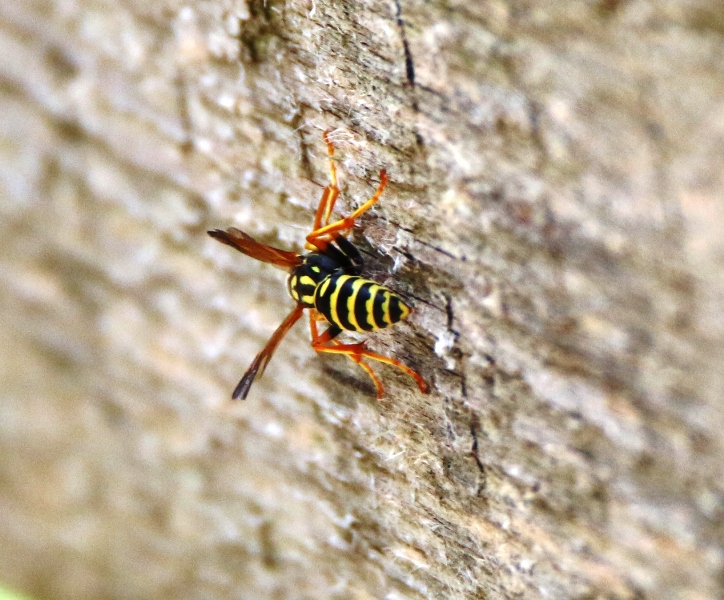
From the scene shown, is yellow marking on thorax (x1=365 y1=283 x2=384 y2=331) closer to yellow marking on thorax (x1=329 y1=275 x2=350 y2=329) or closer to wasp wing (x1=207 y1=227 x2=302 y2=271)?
yellow marking on thorax (x1=329 y1=275 x2=350 y2=329)

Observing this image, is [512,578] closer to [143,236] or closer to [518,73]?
[518,73]

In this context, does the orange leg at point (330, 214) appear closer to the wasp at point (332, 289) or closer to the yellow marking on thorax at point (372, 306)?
the wasp at point (332, 289)

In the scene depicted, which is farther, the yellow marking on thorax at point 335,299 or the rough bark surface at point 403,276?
the yellow marking on thorax at point 335,299

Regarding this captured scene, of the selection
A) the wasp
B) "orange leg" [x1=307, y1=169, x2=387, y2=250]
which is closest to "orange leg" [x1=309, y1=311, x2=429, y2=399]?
the wasp

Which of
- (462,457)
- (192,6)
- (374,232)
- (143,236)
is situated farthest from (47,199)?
(462,457)

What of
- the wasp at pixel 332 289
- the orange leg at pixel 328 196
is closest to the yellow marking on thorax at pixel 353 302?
the wasp at pixel 332 289

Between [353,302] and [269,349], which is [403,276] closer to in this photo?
[353,302]
